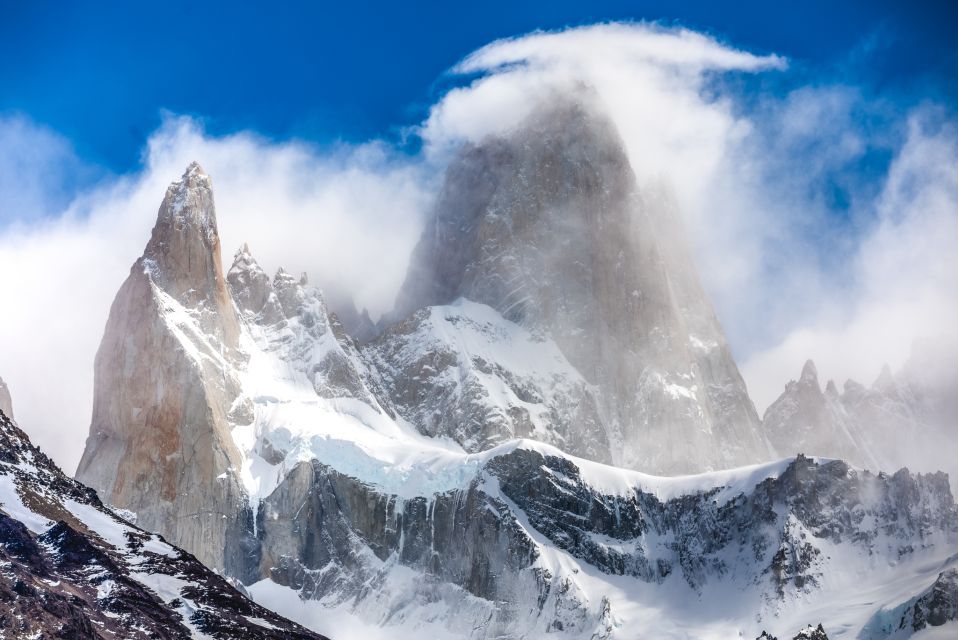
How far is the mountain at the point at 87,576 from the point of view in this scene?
101562 millimetres

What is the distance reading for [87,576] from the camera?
375 feet

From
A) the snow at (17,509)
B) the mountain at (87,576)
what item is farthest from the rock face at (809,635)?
the snow at (17,509)

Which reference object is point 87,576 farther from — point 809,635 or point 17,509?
point 809,635

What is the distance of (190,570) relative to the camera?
131500mm

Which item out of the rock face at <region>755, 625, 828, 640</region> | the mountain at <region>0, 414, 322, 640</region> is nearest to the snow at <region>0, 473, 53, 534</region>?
the mountain at <region>0, 414, 322, 640</region>

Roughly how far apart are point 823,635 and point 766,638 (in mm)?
7910

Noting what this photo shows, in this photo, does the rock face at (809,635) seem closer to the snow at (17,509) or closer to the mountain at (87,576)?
the mountain at (87,576)

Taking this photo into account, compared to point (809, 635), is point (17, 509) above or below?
above

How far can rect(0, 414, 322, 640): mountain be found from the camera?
102 metres

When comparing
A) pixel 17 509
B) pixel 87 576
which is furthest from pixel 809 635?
pixel 17 509

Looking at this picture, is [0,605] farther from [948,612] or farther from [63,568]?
[948,612]

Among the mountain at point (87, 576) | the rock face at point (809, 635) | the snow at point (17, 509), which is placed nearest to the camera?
the mountain at point (87, 576)

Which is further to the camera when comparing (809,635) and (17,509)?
(809,635)

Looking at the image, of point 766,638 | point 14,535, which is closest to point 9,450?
point 14,535
